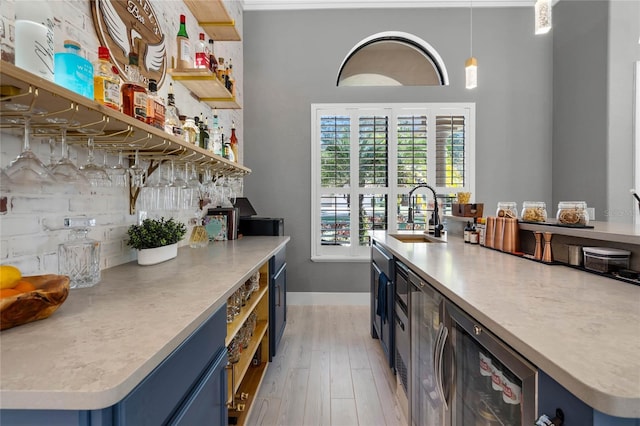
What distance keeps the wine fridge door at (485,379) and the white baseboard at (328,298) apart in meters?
2.79

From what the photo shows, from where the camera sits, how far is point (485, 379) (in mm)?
975

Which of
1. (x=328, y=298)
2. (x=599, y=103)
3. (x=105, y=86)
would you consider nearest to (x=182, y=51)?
(x=105, y=86)

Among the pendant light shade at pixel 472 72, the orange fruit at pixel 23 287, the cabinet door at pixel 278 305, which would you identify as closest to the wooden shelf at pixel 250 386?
the cabinet door at pixel 278 305

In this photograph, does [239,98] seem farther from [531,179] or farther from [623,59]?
[623,59]

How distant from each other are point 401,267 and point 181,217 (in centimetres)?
154

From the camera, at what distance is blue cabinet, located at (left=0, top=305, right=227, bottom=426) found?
56 cm

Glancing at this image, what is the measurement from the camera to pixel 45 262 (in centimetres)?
113

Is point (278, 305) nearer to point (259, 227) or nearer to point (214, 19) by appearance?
point (259, 227)

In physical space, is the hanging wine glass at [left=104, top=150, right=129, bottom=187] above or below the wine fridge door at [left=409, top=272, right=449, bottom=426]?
above

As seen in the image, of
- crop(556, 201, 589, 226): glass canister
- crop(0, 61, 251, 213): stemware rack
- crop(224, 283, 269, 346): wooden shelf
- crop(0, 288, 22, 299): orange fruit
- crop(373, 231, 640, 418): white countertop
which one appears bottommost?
crop(224, 283, 269, 346): wooden shelf

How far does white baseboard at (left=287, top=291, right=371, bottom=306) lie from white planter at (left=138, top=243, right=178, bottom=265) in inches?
93.0

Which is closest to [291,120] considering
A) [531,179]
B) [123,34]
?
[123,34]

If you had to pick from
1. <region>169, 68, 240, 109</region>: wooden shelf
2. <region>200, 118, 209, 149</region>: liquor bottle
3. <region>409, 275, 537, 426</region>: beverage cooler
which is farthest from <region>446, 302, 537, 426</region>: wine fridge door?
<region>169, 68, 240, 109</region>: wooden shelf

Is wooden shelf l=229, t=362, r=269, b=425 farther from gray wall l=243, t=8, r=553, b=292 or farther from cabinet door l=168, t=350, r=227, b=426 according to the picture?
gray wall l=243, t=8, r=553, b=292
